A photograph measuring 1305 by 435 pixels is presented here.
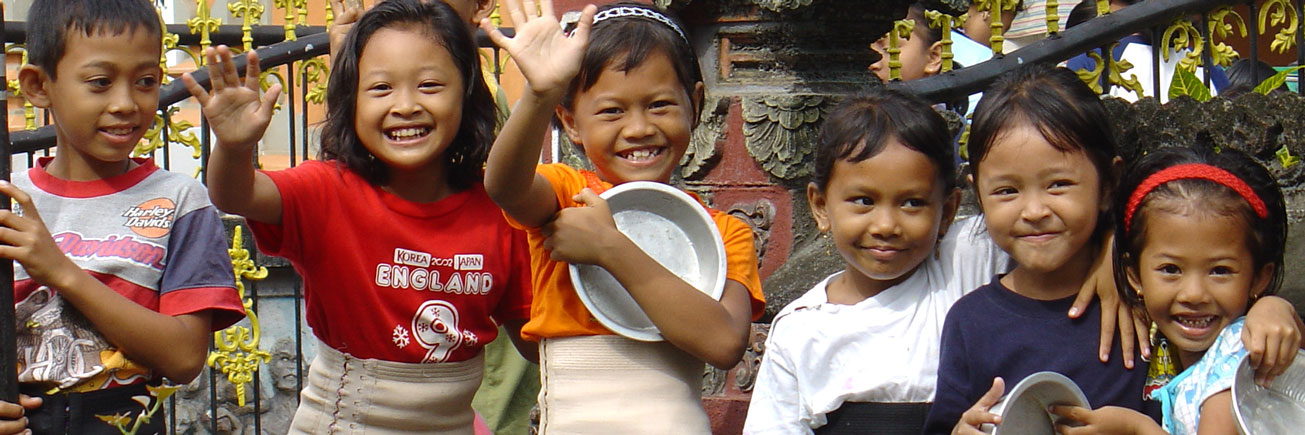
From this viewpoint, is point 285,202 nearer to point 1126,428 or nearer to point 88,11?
point 88,11

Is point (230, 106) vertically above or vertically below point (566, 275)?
above

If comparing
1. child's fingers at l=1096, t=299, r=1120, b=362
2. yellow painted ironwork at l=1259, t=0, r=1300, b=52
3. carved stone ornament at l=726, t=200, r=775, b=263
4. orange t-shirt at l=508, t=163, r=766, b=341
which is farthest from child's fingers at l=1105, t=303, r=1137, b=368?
yellow painted ironwork at l=1259, t=0, r=1300, b=52

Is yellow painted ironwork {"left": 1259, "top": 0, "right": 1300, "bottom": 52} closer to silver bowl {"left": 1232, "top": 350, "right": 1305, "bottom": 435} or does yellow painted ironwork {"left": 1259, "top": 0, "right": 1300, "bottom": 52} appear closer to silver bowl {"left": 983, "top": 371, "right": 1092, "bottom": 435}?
silver bowl {"left": 1232, "top": 350, "right": 1305, "bottom": 435}

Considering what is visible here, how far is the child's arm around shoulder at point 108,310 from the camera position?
265 cm

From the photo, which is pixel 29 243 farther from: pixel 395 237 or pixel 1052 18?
pixel 1052 18

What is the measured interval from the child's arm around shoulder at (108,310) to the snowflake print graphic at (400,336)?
1.34 feet

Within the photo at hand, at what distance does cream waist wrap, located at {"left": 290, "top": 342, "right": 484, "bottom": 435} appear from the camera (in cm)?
294

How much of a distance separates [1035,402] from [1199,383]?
0.29 m

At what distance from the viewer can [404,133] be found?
290 centimetres

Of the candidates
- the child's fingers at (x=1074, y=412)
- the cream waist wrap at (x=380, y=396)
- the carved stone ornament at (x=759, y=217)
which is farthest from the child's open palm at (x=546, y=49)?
the carved stone ornament at (x=759, y=217)

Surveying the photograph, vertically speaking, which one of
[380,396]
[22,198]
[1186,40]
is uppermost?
[1186,40]

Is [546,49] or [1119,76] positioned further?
[1119,76]

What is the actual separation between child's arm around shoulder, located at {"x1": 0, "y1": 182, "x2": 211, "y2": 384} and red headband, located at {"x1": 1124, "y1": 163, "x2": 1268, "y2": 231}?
188 cm

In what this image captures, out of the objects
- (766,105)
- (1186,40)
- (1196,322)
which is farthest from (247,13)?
(1196,322)
